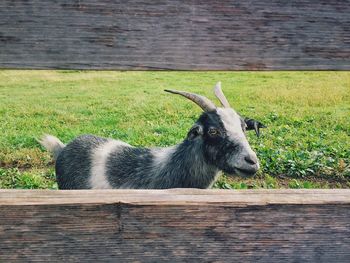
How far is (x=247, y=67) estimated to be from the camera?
125 centimetres

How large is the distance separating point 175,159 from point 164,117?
2.58 m

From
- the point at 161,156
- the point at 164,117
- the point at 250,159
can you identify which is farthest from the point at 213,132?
the point at 164,117

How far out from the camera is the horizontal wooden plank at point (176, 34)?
1178 mm

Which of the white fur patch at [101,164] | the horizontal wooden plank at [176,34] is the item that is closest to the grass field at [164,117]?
the white fur patch at [101,164]

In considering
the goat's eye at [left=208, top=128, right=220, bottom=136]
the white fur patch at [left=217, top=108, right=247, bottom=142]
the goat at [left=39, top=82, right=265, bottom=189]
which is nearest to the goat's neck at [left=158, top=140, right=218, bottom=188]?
the goat at [left=39, top=82, right=265, bottom=189]

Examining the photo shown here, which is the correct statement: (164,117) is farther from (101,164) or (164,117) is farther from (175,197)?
(175,197)

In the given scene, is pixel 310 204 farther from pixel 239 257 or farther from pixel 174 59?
pixel 174 59

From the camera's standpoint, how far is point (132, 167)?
3830 millimetres

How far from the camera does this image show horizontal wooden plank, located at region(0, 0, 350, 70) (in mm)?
1178

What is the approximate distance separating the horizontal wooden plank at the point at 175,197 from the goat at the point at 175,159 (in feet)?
6.33

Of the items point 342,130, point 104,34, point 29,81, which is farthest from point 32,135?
point 104,34

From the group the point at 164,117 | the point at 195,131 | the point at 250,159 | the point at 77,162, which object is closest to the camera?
the point at 250,159

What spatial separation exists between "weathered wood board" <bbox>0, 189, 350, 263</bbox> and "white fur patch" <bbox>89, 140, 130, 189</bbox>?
2.68 m

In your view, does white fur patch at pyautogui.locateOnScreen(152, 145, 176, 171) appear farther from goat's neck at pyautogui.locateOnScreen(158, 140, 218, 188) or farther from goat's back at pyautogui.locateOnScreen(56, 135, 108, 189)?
goat's back at pyautogui.locateOnScreen(56, 135, 108, 189)
